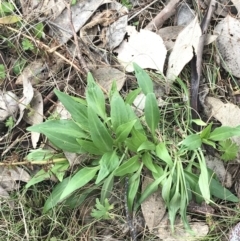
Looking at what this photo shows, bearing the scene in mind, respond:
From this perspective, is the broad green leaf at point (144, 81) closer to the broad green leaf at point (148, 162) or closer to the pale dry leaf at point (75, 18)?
the broad green leaf at point (148, 162)

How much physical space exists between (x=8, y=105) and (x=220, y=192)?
873 mm

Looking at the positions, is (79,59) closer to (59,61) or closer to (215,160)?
(59,61)

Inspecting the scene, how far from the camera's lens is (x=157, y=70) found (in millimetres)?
2205

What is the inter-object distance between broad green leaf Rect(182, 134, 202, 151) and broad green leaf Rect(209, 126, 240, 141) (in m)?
0.06

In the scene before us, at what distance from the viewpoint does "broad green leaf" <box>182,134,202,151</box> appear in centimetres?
198

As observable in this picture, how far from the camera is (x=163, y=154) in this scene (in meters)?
1.98

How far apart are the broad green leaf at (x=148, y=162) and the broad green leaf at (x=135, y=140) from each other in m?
0.05

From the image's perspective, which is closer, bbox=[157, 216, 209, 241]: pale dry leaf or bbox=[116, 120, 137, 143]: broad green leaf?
bbox=[116, 120, 137, 143]: broad green leaf

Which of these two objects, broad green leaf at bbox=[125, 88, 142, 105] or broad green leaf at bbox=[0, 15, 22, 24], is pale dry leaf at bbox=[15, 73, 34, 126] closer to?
broad green leaf at bbox=[0, 15, 22, 24]

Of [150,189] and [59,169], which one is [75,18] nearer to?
[59,169]

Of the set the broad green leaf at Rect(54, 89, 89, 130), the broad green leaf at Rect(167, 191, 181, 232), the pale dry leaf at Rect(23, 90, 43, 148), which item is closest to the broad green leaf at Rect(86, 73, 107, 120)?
the broad green leaf at Rect(54, 89, 89, 130)

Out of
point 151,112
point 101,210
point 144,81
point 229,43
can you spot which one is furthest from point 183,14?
point 101,210

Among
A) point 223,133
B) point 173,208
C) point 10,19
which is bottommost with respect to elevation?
point 173,208

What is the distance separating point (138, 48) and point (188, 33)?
0.20 m
